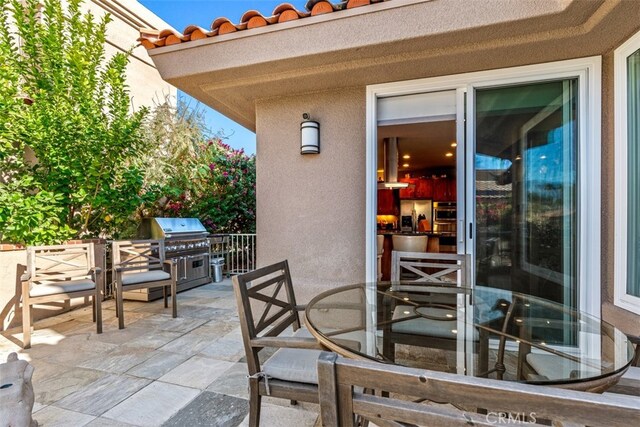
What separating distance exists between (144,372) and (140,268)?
5.84 feet

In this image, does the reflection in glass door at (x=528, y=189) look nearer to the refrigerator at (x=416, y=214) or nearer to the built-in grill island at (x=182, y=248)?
the built-in grill island at (x=182, y=248)

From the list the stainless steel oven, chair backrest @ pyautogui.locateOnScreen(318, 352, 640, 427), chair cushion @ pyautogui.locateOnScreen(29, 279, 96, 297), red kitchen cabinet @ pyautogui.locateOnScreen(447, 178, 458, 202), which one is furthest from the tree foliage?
red kitchen cabinet @ pyautogui.locateOnScreen(447, 178, 458, 202)

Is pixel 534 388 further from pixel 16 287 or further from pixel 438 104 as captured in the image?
pixel 16 287

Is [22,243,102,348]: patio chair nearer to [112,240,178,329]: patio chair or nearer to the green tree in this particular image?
[112,240,178,329]: patio chair

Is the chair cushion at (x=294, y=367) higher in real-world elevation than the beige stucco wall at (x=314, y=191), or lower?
lower

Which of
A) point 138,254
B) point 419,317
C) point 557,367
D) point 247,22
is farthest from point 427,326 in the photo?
point 138,254

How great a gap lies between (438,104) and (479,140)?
0.51m

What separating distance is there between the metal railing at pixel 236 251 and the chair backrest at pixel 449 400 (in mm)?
5942

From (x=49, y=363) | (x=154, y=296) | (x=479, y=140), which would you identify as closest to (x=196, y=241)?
(x=154, y=296)

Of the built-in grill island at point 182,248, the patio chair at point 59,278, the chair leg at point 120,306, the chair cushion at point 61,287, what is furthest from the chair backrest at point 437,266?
the built-in grill island at point 182,248

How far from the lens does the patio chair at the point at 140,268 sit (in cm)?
350

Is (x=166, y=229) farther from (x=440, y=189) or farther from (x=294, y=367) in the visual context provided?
(x=440, y=189)

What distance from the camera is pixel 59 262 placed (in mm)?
3398

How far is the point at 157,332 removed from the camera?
328cm
